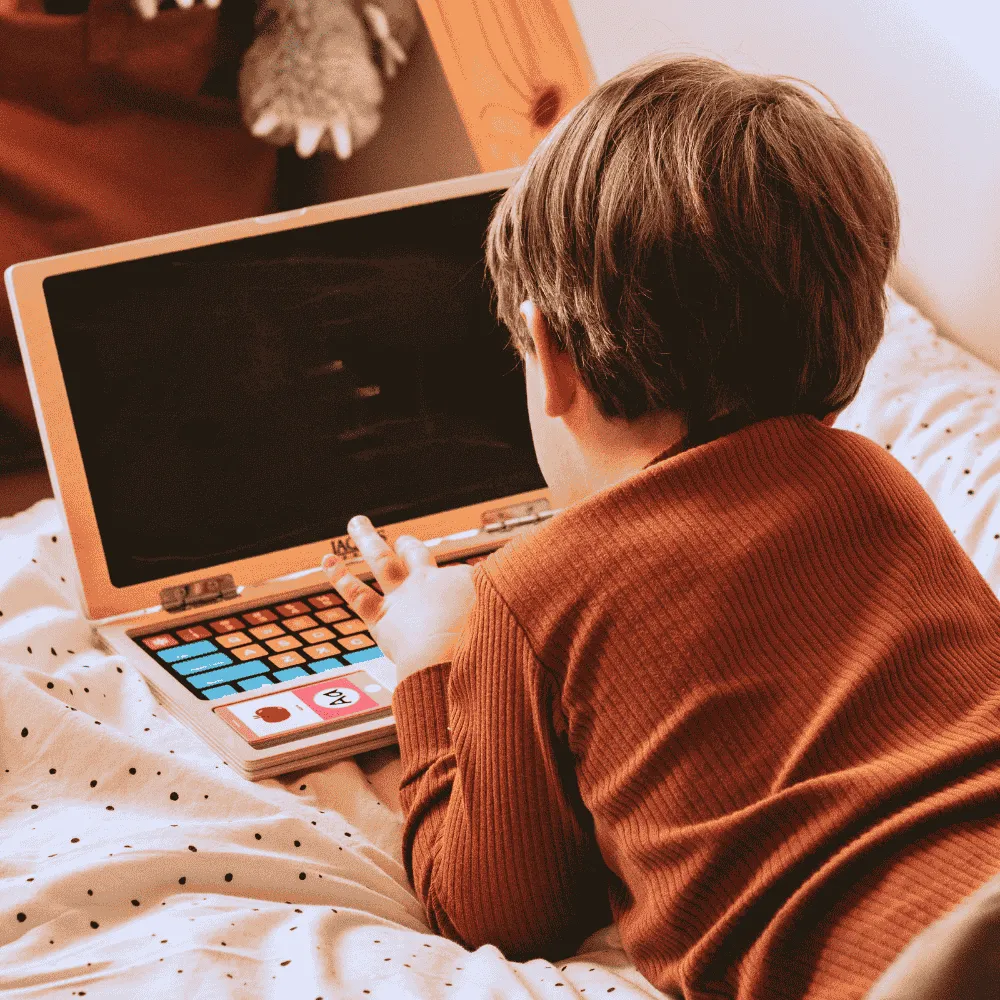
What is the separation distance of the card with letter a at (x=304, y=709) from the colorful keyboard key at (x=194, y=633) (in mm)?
137

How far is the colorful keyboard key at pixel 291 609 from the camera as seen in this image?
953 mm

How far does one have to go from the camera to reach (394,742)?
792mm

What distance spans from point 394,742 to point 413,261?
1.34 ft

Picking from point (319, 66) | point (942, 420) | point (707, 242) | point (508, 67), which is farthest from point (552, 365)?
point (319, 66)

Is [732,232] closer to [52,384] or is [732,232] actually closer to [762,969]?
[762,969]

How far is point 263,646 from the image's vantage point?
0.90 metres

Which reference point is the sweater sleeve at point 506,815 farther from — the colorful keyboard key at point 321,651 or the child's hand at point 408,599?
the colorful keyboard key at point 321,651

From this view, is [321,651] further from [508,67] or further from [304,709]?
[508,67]

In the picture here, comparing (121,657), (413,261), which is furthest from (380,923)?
(413,261)

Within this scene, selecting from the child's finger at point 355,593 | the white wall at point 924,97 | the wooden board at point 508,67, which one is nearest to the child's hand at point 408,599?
the child's finger at point 355,593

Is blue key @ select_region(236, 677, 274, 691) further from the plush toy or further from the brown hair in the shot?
the plush toy

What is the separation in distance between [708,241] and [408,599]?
304mm

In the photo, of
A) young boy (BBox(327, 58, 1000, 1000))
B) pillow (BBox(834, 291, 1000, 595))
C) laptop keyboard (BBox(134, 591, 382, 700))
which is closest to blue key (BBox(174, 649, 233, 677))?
laptop keyboard (BBox(134, 591, 382, 700))

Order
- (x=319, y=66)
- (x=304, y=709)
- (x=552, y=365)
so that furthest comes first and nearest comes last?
(x=319, y=66) → (x=304, y=709) → (x=552, y=365)
